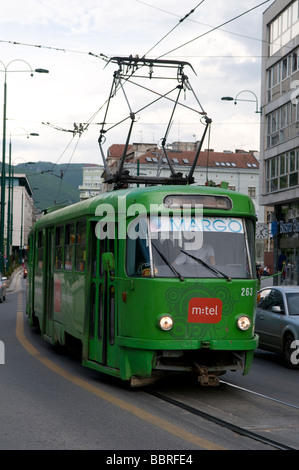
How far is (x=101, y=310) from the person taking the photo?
10.6m

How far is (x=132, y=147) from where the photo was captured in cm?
11862

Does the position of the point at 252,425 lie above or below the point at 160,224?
below

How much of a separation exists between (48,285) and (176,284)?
6.32m

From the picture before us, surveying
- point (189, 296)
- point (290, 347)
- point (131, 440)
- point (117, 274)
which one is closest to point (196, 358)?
point (189, 296)

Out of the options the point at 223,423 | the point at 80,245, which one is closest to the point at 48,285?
the point at 80,245

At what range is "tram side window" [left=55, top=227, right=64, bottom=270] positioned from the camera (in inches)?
535

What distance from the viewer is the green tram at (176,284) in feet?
30.6

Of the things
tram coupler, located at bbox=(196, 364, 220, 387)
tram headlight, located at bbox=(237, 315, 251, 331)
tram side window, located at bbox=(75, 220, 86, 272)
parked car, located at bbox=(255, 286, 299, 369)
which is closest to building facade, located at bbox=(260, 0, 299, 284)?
parked car, located at bbox=(255, 286, 299, 369)

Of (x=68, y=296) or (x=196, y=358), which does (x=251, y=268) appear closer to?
(x=196, y=358)

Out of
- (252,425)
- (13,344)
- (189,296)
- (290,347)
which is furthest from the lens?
(13,344)

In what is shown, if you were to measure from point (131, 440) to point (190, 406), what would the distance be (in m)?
1.99

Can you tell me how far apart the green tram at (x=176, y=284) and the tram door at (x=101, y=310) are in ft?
0.05
